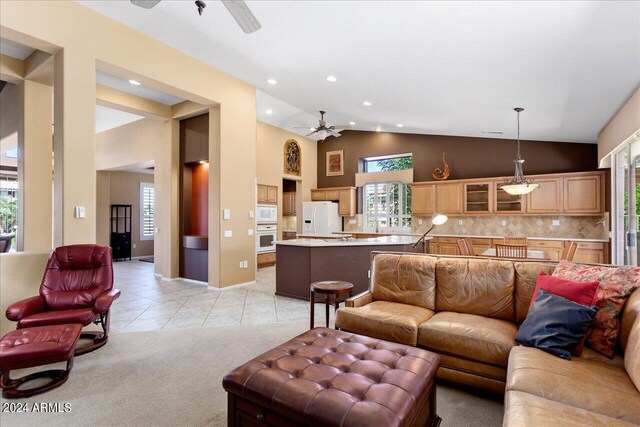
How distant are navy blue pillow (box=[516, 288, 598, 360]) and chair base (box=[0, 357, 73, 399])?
3.30 meters

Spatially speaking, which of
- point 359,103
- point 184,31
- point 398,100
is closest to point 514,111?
point 398,100

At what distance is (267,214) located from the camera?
821 centimetres

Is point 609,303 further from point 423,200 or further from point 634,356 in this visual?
point 423,200

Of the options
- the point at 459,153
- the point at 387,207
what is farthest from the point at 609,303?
the point at 387,207

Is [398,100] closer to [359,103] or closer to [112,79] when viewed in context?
[359,103]

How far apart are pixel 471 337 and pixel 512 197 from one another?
5.61 metres

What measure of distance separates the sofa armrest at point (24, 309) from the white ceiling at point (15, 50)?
3370 millimetres

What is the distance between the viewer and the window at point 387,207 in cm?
852

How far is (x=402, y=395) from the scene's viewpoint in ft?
4.94

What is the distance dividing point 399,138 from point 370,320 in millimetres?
6807

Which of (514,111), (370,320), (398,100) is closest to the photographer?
(370,320)

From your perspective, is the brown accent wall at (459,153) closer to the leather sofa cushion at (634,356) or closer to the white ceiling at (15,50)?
the leather sofa cushion at (634,356)

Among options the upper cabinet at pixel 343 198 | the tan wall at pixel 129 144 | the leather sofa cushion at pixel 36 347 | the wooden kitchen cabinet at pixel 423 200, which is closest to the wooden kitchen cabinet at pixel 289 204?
the upper cabinet at pixel 343 198

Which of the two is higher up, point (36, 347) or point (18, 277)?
point (18, 277)
